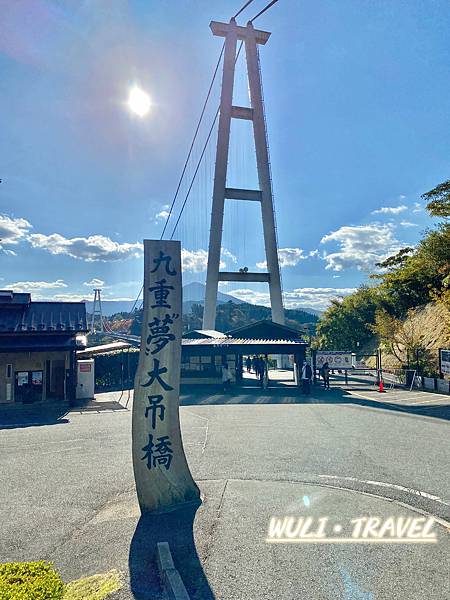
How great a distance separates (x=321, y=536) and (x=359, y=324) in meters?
40.6

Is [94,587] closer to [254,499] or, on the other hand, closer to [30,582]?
[30,582]

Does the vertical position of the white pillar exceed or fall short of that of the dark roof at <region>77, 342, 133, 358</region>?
it exceeds it

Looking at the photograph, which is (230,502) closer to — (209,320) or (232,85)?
(209,320)

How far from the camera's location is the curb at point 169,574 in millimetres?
4594

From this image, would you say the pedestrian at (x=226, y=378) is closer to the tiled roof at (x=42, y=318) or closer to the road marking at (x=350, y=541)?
the tiled roof at (x=42, y=318)

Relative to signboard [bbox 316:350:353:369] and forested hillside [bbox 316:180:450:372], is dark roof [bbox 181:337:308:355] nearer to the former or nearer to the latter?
signboard [bbox 316:350:353:369]

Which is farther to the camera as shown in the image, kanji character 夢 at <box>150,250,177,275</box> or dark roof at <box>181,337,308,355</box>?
dark roof at <box>181,337,308,355</box>

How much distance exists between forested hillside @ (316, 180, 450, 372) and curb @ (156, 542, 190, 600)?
841 inches

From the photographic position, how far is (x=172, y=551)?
18.8 feet

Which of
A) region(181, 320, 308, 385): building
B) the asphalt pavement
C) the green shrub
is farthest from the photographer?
region(181, 320, 308, 385): building

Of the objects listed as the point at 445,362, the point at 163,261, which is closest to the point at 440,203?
the point at 445,362

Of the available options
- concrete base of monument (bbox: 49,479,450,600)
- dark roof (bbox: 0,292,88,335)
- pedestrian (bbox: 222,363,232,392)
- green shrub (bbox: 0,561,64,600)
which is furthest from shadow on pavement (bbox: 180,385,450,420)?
green shrub (bbox: 0,561,64,600)

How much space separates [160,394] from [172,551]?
8.69ft

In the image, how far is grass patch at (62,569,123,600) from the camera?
15.4ft
